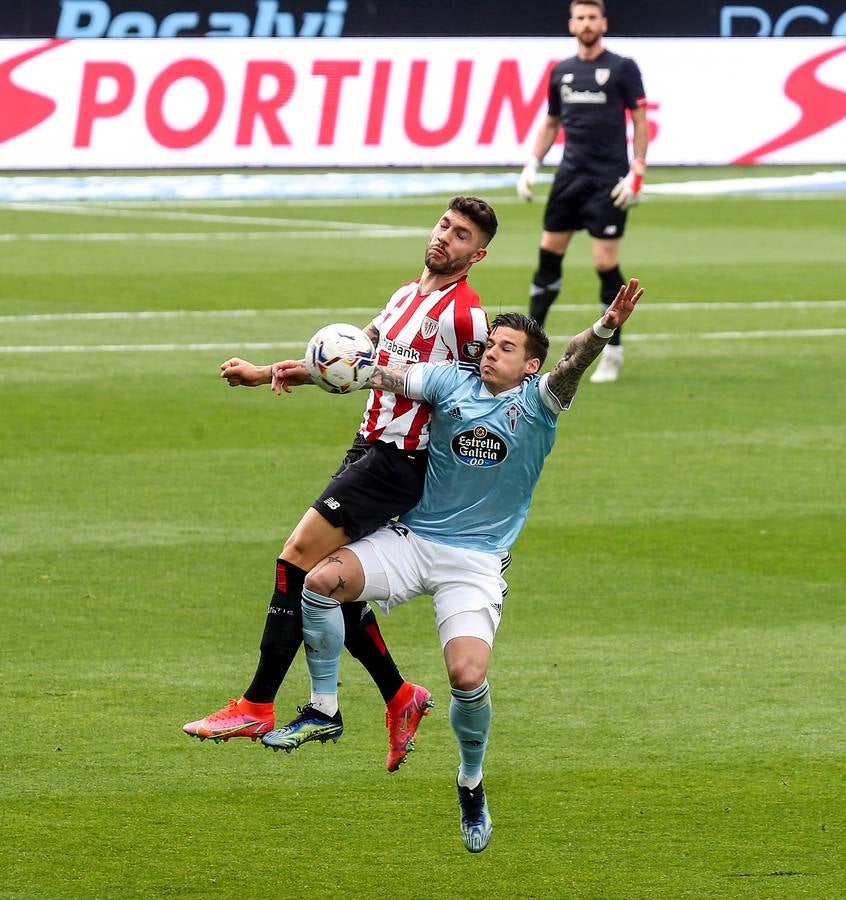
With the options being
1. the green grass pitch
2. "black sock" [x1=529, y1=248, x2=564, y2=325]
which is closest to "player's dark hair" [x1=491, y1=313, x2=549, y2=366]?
the green grass pitch

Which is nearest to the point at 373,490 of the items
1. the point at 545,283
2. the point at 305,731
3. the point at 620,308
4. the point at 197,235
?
the point at 305,731

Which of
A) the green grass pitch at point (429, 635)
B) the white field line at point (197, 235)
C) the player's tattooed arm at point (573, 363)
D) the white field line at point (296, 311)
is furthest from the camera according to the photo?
the white field line at point (197, 235)

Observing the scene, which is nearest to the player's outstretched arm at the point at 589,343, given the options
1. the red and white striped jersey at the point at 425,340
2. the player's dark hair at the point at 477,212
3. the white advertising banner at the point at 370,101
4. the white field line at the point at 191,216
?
the red and white striped jersey at the point at 425,340

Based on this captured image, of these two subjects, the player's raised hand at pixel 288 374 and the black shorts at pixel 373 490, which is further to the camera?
the black shorts at pixel 373 490

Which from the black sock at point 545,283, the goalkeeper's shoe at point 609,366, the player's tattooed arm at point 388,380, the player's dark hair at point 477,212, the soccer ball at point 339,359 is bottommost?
the goalkeeper's shoe at point 609,366

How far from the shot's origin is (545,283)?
1559cm

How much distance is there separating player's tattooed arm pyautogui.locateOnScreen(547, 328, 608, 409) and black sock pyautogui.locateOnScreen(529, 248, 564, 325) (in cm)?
887

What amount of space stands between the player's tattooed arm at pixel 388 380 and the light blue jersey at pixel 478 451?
0.03 meters

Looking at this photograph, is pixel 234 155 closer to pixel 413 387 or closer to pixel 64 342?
pixel 64 342

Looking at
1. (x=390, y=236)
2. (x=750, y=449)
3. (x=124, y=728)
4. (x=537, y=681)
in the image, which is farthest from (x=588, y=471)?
(x=390, y=236)

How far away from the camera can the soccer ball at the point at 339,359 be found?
640 centimetres

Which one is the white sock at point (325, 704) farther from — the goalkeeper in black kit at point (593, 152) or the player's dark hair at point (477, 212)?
the goalkeeper in black kit at point (593, 152)

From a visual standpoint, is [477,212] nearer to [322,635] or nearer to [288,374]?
[288,374]

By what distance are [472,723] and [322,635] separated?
634mm
